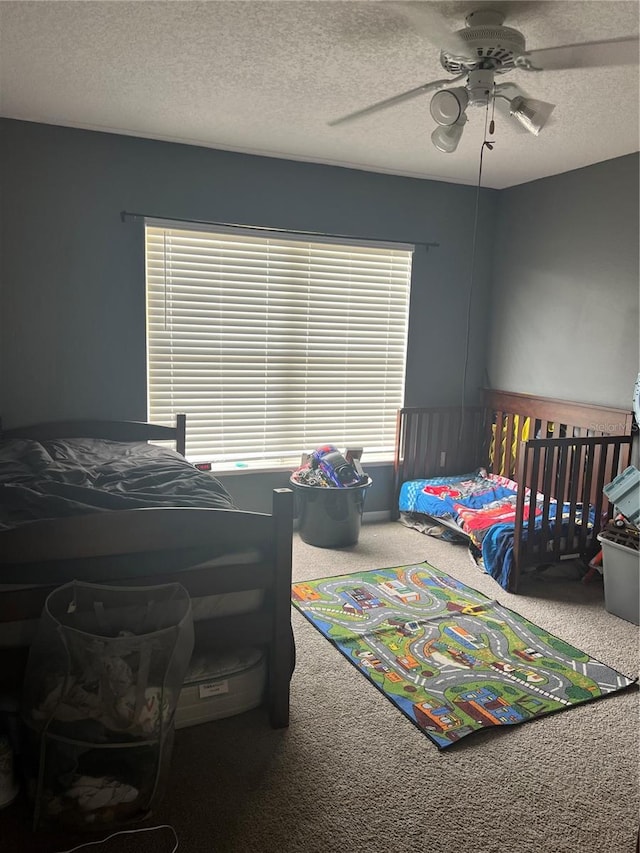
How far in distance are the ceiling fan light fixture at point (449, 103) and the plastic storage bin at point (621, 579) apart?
6.77 ft

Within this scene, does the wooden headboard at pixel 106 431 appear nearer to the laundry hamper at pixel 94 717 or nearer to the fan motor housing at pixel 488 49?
the laundry hamper at pixel 94 717

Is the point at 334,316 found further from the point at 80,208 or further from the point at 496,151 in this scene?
the point at 80,208

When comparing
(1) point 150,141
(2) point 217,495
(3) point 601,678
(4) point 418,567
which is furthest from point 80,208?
(3) point 601,678

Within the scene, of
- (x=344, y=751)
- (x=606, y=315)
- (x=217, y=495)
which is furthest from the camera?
(x=606, y=315)

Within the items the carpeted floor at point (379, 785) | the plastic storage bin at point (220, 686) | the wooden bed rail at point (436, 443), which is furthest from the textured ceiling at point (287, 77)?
the carpeted floor at point (379, 785)

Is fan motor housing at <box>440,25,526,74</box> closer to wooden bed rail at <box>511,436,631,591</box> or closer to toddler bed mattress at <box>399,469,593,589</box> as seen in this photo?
wooden bed rail at <box>511,436,631,591</box>

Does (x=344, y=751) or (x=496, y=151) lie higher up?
(x=496, y=151)

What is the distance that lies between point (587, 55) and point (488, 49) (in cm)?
46

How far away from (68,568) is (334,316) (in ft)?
9.40

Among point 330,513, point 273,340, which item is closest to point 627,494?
point 330,513

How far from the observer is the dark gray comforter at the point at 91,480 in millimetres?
1982

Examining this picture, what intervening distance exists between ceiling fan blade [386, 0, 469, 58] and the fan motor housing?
2 cm

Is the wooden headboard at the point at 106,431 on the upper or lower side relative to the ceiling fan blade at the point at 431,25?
lower

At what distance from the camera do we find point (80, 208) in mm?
3504
